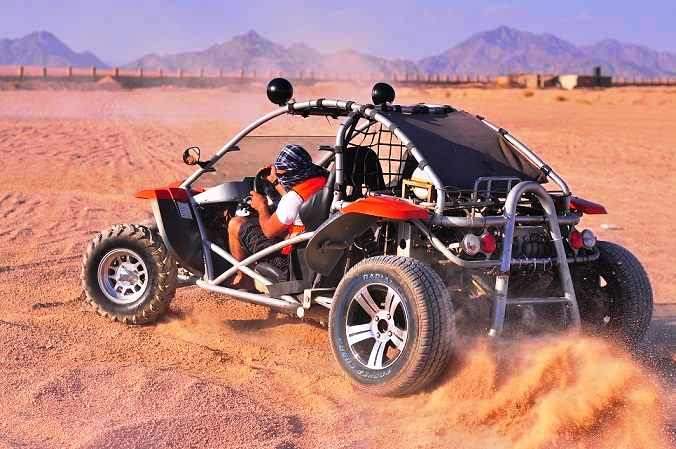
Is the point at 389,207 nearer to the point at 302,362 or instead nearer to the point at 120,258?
the point at 302,362

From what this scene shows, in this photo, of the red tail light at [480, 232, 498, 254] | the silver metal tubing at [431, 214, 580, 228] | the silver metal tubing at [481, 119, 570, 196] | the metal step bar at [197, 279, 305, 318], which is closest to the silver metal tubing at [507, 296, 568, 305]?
the red tail light at [480, 232, 498, 254]

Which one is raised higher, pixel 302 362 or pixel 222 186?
pixel 222 186

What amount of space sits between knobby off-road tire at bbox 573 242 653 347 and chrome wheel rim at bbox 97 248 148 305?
10.6 ft

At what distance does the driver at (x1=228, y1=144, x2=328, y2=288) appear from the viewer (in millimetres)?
6988

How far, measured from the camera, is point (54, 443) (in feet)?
17.1

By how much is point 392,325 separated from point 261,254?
141cm

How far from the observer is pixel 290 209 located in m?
6.98

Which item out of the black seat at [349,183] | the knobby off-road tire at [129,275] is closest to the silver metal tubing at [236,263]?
the knobby off-road tire at [129,275]

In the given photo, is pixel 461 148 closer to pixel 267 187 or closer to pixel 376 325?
pixel 376 325

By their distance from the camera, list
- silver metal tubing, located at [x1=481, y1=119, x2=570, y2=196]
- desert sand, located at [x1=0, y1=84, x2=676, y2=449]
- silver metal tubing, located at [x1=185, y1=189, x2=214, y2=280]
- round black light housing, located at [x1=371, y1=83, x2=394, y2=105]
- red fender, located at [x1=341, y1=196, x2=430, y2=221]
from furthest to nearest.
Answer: silver metal tubing, located at [x1=185, y1=189, x2=214, y2=280], round black light housing, located at [x1=371, y1=83, x2=394, y2=105], silver metal tubing, located at [x1=481, y1=119, x2=570, y2=196], red fender, located at [x1=341, y1=196, x2=430, y2=221], desert sand, located at [x1=0, y1=84, x2=676, y2=449]

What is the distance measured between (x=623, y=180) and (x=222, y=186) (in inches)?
482

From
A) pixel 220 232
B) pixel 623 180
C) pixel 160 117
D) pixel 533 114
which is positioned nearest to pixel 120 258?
pixel 220 232

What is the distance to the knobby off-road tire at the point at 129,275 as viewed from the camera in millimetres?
7688

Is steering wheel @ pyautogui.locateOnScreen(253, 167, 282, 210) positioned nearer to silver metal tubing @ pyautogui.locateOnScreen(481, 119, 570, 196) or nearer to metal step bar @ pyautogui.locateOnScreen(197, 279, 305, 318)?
metal step bar @ pyautogui.locateOnScreen(197, 279, 305, 318)
